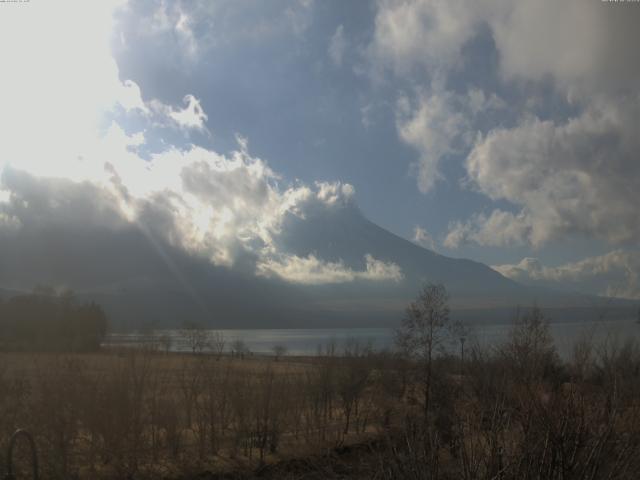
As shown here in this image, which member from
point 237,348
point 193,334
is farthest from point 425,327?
point 193,334

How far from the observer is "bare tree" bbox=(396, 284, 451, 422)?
3381 centimetres

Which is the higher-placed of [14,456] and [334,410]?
Answer: [14,456]

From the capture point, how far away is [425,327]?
34.8m

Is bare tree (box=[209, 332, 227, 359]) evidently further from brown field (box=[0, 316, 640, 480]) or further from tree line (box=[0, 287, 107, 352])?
tree line (box=[0, 287, 107, 352])

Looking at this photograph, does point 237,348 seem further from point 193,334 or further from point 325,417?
point 325,417

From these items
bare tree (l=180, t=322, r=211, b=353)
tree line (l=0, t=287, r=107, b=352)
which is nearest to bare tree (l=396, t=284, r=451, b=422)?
tree line (l=0, t=287, r=107, b=352)

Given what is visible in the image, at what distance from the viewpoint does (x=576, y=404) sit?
5555mm

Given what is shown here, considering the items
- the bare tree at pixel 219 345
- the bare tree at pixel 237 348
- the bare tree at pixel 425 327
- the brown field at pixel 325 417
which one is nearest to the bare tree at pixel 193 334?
the bare tree at pixel 237 348

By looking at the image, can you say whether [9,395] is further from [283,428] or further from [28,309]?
[28,309]

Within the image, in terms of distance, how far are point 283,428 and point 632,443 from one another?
20.2 m

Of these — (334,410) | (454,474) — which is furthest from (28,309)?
(454,474)

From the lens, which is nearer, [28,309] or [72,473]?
[72,473]

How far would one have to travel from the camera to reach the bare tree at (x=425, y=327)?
33812mm

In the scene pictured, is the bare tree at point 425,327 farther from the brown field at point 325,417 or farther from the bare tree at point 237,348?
the bare tree at point 237,348
